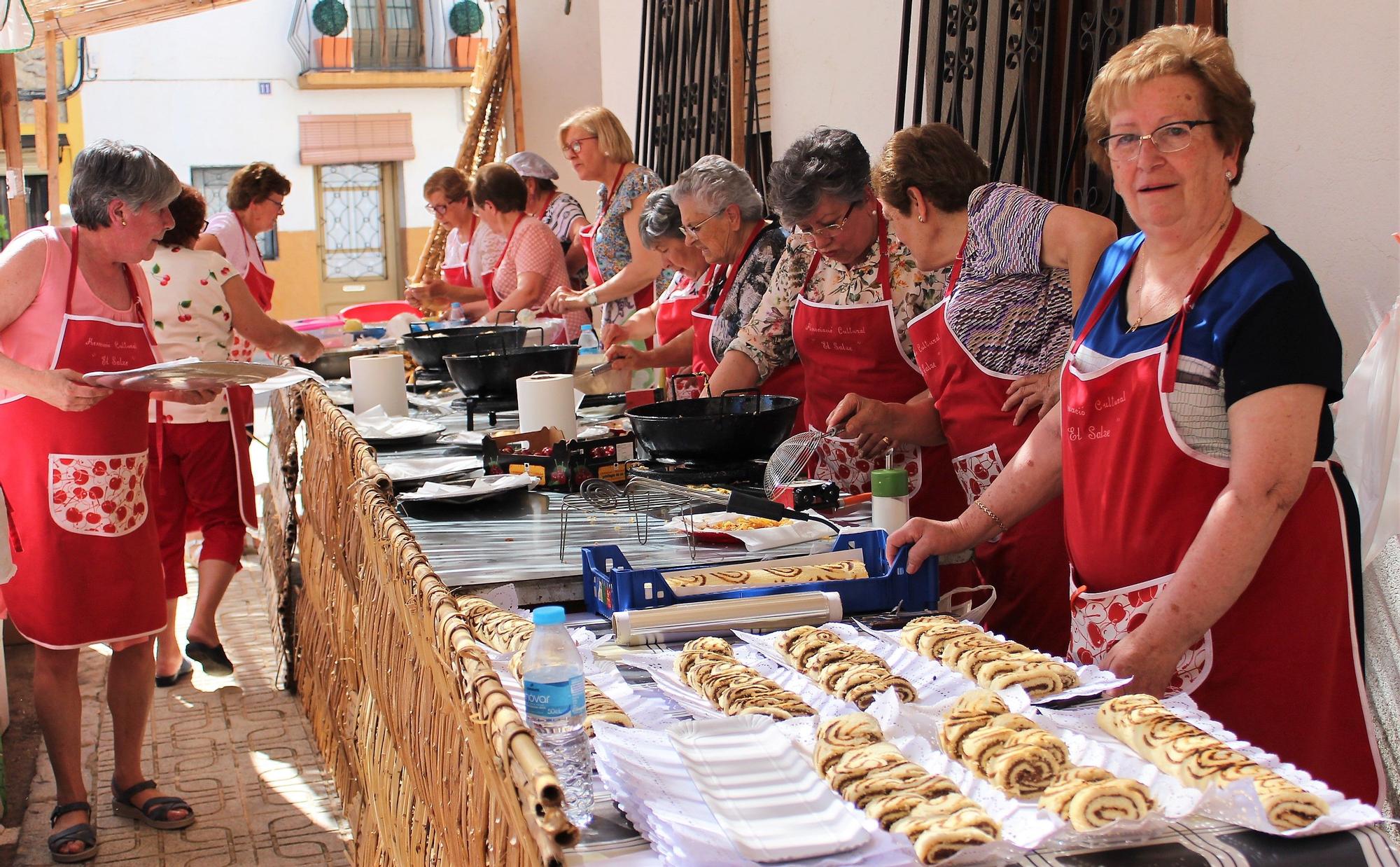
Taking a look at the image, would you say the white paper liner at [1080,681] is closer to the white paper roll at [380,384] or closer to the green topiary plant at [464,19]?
the white paper roll at [380,384]

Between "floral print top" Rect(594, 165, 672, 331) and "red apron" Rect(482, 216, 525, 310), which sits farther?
"red apron" Rect(482, 216, 525, 310)

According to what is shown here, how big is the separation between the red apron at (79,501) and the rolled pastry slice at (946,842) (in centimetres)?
283

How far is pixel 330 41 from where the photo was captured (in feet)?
60.1

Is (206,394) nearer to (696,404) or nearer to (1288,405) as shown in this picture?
(696,404)

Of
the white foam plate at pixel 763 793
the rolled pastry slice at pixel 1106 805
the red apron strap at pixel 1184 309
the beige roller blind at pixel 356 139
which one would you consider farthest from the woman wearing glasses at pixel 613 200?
the beige roller blind at pixel 356 139

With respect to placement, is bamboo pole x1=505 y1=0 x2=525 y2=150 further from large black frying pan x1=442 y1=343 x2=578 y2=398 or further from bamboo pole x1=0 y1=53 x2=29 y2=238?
large black frying pan x1=442 y1=343 x2=578 y2=398

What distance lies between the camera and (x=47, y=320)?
333cm

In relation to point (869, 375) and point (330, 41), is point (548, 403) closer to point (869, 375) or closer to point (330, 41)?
point (869, 375)

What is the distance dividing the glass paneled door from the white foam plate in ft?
60.0

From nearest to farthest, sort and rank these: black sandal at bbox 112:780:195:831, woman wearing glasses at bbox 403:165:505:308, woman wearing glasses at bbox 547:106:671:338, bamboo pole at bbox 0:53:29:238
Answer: black sandal at bbox 112:780:195:831 → bamboo pole at bbox 0:53:29:238 → woman wearing glasses at bbox 547:106:671:338 → woman wearing glasses at bbox 403:165:505:308

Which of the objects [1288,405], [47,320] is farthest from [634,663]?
[47,320]

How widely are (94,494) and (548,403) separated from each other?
47.1 inches

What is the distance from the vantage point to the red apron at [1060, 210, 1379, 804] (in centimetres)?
195

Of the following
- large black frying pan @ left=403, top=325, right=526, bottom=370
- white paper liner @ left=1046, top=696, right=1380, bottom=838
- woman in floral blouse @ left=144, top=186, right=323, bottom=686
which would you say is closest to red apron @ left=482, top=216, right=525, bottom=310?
woman in floral blouse @ left=144, top=186, right=323, bottom=686
